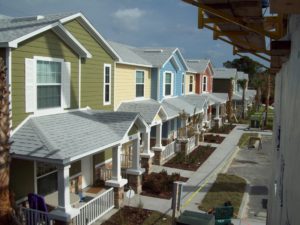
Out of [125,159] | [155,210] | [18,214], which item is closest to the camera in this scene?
[18,214]

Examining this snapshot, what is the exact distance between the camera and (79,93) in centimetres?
1370

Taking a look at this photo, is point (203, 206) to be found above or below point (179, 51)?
below

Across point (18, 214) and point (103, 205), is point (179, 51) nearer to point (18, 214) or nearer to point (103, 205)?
point (103, 205)

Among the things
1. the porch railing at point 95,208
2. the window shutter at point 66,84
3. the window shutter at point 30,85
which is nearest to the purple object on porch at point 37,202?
the porch railing at point 95,208

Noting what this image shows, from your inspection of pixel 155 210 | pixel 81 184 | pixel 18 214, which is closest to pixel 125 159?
pixel 81 184

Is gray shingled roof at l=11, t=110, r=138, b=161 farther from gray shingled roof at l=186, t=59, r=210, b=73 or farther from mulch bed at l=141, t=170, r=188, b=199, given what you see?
gray shingled roof at l=186, t=59, r=210, b=73

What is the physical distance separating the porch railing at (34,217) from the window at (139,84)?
1160 centimetres

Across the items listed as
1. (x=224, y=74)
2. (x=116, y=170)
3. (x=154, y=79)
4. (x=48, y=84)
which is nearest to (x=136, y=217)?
(x=116, y=170)

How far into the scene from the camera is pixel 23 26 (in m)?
11.4

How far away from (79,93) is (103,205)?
4596mm

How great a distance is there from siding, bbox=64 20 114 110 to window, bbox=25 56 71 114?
4.30 ft

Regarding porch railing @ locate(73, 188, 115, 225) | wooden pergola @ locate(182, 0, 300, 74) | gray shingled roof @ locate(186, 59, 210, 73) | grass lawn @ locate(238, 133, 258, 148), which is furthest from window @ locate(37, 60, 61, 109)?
gray shingled roof @ locate(186, 59, 210, 73)

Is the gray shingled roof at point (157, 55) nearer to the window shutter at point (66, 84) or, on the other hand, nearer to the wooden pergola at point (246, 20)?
the window shutter at point (66, 84)

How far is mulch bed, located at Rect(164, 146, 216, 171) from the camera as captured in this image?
19.7 metres
